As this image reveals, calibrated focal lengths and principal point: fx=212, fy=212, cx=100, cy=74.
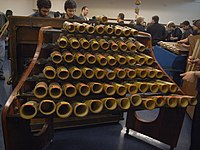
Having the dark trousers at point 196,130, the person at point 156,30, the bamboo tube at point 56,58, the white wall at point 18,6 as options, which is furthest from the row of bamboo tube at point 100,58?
the white wall at point 18,6

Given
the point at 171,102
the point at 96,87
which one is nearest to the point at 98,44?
the point at 96,87

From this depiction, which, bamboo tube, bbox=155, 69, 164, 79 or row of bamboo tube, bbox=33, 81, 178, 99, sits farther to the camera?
bamboo tube, bbox=155, 69, 164, 79

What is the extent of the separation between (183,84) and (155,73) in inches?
75.2

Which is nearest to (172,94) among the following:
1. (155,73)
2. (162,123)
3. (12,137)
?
(155,73)

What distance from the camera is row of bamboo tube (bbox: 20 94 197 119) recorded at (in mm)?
1288

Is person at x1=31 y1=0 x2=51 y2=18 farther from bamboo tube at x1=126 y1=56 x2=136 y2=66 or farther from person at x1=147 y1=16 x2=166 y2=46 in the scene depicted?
person at x1=147 y1=16 x2=166 y2=46

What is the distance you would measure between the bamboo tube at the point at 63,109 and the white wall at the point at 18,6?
7696 mm

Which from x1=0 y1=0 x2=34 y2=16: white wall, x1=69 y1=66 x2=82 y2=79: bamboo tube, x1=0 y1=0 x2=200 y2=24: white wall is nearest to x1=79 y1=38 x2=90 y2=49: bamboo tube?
x1=69 y1=66 x2=82 y2=79: bamboo tube

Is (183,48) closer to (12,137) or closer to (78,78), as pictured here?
(78,78)

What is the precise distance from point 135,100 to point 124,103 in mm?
87

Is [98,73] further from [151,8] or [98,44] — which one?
[151,8]

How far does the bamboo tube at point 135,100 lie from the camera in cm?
150

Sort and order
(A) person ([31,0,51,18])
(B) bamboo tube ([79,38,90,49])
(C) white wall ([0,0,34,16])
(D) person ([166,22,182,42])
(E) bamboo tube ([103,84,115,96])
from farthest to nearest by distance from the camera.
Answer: (C) white wall ([0,0,34,16]) → (D) person ([166,22,182,42]) → (A) person ([31,0,51,18]) → (B) bamboo tube ([79,38,90,49]) → (E) bamboo tube ([103,84,115,96])

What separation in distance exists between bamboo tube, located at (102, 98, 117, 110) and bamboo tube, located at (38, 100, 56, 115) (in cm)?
34
